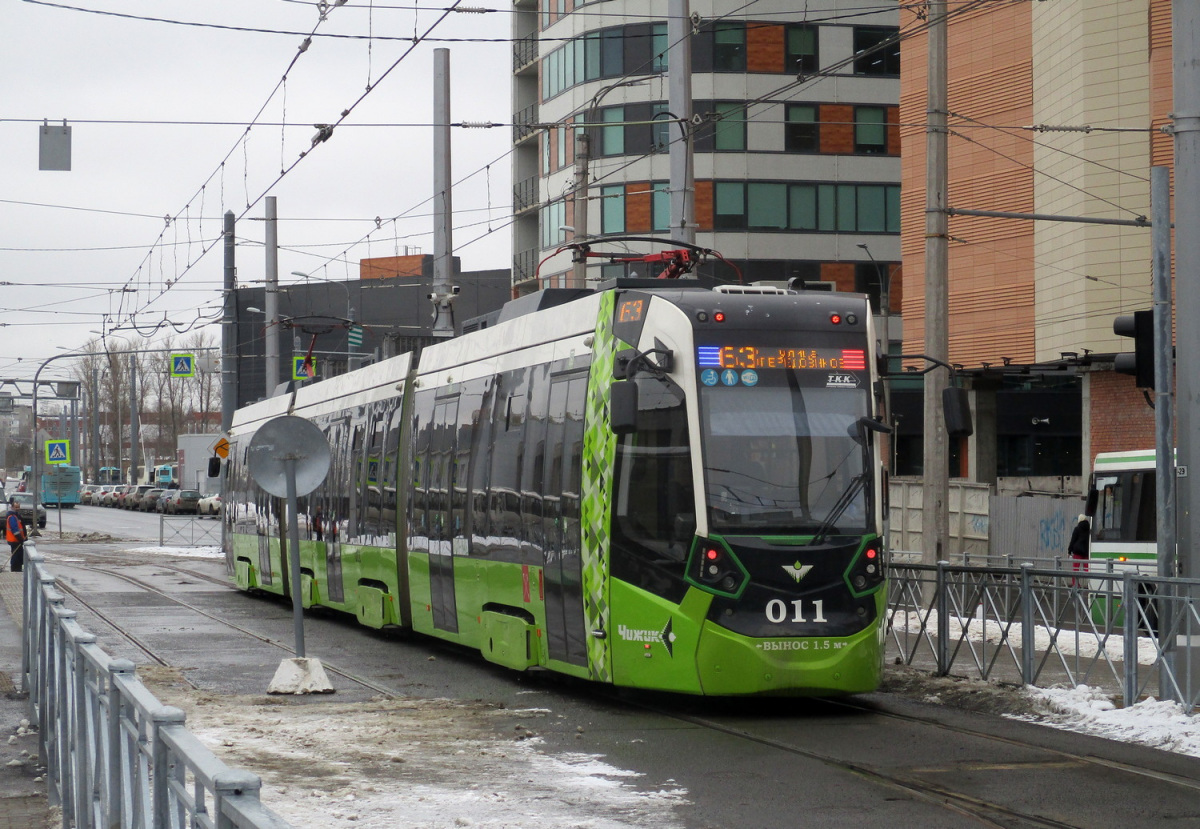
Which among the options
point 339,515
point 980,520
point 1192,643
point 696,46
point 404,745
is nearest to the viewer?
point 404,745

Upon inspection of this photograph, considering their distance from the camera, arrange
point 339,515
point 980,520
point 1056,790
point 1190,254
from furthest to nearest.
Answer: point 980,520, point 339,515, point 1190,254, point 1056,790

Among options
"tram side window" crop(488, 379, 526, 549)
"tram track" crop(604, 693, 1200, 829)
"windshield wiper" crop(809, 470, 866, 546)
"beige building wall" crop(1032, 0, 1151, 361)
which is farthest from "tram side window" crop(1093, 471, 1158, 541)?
"windshield wiper" crop(809, 470, 866, 546)

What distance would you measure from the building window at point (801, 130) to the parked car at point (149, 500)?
46.3 meters

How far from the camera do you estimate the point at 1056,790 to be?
29.2 feet

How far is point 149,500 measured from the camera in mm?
91938

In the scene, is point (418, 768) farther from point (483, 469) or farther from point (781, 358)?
point (483, 469)

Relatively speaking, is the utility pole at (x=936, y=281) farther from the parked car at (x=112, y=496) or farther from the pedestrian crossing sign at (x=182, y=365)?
the parked car at (x=112, y=496)

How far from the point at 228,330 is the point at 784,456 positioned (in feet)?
110

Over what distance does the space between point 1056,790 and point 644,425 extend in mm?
4156

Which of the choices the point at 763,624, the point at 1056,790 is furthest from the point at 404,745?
the point at 1056,790

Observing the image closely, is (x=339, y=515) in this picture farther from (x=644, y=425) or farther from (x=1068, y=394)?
(x=1068, y=394)

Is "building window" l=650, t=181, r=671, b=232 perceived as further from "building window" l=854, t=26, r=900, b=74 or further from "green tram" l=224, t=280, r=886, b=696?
"green tram" l=224, t=280, r=886, b=696

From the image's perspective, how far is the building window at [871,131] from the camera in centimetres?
5612

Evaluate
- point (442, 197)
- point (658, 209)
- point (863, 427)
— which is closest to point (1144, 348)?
point (863, 427)
